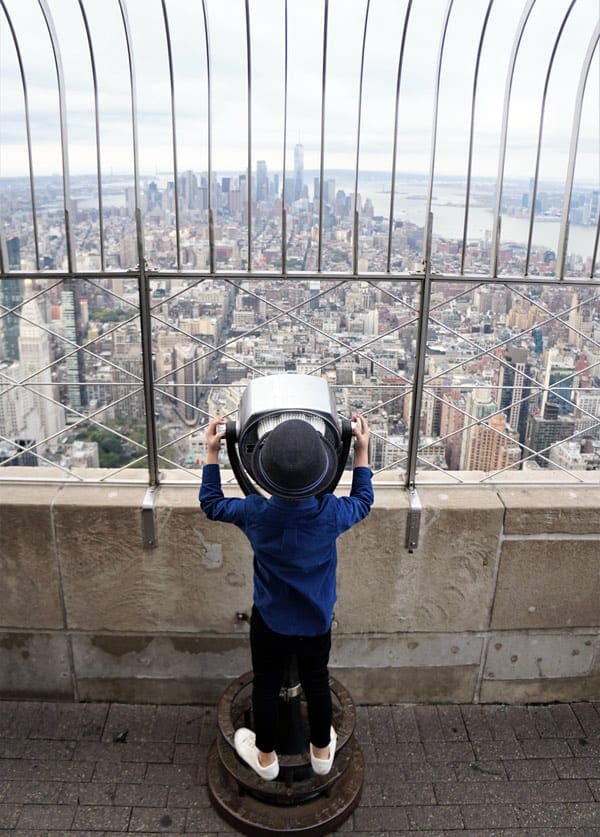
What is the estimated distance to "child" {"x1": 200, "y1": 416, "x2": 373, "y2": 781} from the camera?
2.81 meters

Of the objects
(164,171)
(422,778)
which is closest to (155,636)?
(422,778)

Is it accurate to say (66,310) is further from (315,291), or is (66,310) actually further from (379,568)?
(379,568)

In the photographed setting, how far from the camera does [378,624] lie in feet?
14.0

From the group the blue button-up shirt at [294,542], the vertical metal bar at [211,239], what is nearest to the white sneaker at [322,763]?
the blue button-up shirt at [294,542]

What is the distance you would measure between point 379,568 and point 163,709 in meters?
1.49

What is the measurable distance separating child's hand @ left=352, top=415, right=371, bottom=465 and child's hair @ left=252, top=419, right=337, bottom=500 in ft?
1.11

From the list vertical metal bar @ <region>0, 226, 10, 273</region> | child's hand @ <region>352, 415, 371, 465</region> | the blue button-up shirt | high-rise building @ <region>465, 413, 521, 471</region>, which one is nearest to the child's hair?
the blue button-up shirt

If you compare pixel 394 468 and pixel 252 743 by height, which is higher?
pixel 394 468

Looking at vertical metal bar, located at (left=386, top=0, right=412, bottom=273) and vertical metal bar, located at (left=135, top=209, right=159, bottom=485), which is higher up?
vertical metal bar, located at (left=386, top=0, right=412, bottom=273)

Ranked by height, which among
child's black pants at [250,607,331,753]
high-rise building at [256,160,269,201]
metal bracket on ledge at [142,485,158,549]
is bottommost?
child's black pants at [250,607,331,753]

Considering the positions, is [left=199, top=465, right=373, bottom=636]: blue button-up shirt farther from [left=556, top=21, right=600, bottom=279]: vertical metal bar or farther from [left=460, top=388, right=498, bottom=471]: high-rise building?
Answer: [left=556, top=21, right=600, bottom=279]: vertical metal bar

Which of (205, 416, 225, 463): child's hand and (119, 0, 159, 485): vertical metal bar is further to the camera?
(119, 0, 159, 485): vertical metal bar

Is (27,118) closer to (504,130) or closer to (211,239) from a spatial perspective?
(211,239)

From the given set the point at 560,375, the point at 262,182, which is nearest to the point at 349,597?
the point at 560,375
